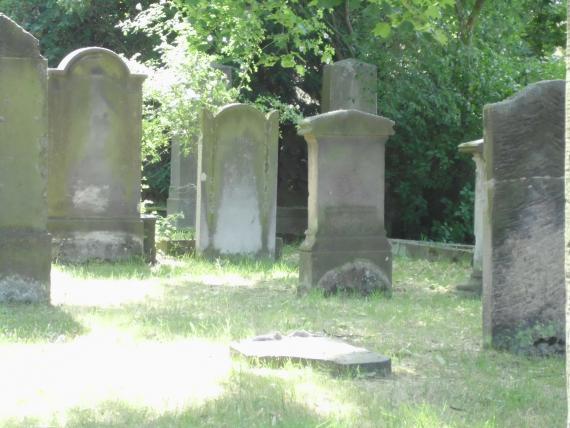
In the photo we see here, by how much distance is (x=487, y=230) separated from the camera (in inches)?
273

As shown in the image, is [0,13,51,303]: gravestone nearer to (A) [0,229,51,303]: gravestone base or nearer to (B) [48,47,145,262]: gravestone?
(A) [0,229,51,303]: gravestone base

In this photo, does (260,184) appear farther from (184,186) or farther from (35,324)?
(35,324)

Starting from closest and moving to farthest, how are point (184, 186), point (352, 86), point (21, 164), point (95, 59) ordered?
point (21, 164), point (95, 59), point (352, 86), point (184, 186)

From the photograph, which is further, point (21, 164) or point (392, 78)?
point (392, 78)

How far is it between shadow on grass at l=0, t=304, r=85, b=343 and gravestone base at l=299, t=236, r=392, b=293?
8.94ft

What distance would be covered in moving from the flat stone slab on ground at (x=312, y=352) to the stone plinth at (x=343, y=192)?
10.9 ft

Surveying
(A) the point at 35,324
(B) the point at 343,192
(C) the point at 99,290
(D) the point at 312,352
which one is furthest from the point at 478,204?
(A) the point at 35,324

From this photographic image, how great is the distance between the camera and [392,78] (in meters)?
16.7

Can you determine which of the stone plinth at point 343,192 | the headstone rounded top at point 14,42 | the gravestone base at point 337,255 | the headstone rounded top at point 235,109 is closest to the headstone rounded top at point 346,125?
the stone plinth at point 343,192

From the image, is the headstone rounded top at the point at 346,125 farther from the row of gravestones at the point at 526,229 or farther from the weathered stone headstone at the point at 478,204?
the row of gravestones at the point at 526,229

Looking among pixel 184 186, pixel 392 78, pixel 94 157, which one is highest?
pixel 392 78

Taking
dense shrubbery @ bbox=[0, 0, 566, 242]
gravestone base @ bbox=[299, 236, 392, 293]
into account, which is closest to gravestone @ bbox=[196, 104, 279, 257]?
dense shrubbery @ bbox=[0, 0, 566, 242]

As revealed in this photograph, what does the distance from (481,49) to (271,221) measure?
22.7ft

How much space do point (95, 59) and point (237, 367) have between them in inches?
269
